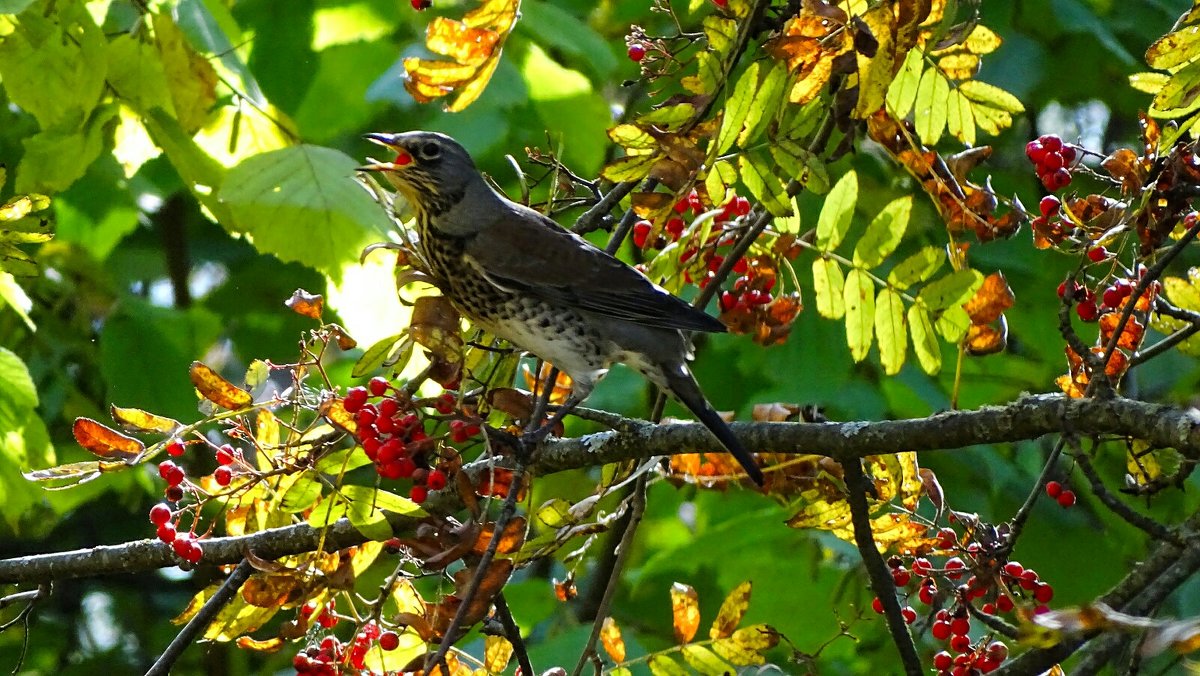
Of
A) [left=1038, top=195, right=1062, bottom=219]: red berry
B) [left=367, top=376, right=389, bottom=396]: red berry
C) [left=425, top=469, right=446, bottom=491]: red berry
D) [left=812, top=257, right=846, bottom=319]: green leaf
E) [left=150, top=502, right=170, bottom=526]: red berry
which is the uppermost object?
[left=1038, top=195, right=1062, bottom=219]: red berry

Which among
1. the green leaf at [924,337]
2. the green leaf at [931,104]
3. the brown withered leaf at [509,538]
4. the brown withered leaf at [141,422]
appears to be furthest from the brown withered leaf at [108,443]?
the green leaf at [931,104]

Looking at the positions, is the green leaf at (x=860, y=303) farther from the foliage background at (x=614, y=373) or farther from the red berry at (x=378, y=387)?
the foliage background at (x=614, y=373)

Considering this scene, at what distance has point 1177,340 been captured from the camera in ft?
7.26

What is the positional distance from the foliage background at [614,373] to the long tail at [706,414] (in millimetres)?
690

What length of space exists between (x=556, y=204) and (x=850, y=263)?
65 cm

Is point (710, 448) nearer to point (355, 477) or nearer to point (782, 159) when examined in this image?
point (782, 159)

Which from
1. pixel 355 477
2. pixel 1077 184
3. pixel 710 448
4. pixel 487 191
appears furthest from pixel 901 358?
pixel 355 477

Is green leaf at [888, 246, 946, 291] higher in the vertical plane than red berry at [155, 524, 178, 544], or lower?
higher

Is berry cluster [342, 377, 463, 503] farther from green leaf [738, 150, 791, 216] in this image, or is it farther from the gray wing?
the gray wing

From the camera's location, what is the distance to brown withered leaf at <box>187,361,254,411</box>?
6.96ft

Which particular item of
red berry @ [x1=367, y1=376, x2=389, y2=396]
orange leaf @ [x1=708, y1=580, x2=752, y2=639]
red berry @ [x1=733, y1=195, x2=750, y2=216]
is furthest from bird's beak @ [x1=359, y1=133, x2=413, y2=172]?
orange leaf @ [x1=708, y1=580, x2=752, y2=639]

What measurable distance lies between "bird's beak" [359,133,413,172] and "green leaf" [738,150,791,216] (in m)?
0.82

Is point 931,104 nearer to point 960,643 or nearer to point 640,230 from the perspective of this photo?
point 640,230

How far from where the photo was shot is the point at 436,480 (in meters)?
2.14
